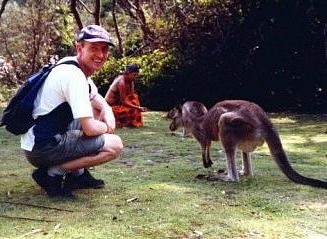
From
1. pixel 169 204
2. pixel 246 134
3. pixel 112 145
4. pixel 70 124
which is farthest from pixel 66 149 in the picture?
pixel 246 134

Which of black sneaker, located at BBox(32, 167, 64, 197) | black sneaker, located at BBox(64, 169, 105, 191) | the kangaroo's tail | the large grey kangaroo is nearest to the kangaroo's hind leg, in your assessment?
the large grey kangaroo

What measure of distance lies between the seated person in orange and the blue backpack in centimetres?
507

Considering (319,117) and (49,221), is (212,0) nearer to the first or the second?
(319,117)

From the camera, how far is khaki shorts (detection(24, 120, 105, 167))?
434 cm

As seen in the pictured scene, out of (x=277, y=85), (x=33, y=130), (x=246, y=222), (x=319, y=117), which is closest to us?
(x=246, y=222)

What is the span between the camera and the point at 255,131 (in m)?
5.14

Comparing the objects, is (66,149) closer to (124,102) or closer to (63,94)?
(63,94)

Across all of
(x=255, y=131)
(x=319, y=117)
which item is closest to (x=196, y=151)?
(x=255, y=131)

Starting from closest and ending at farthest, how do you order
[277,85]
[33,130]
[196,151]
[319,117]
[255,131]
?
[33,130], [255,131], [196,151], [319,117], [277,85]

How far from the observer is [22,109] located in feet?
14.0

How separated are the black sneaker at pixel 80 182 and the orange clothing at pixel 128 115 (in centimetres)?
459

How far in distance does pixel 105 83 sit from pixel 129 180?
9.56 metres

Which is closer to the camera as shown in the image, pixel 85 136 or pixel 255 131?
pixel 85 136

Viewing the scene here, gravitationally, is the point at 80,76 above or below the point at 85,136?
above
